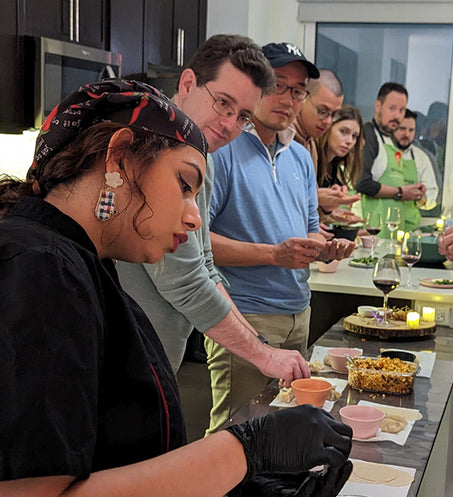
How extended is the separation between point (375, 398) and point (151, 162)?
4.03ft

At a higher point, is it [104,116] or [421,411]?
[104,116]

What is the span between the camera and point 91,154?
0.89m

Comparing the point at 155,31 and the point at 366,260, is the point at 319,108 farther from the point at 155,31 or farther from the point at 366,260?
the point at 155,31

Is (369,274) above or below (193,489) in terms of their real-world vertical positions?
below

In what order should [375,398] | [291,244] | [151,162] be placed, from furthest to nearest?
1. [291,244]
2. [375,398]
3. [151,162]

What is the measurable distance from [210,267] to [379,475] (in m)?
0.77

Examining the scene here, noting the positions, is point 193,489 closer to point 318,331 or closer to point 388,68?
point 318,331

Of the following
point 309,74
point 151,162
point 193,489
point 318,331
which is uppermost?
point 309,74

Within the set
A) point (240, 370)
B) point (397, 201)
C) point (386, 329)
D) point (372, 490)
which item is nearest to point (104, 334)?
point (372, 490)

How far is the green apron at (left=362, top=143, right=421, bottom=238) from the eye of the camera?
5469 mm

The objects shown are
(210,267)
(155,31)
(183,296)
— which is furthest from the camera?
(155,31)

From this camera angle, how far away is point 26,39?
3.19 meters

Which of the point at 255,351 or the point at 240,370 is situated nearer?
the point at 255,351

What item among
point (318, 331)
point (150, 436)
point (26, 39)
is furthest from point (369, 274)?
point (150, 436)
